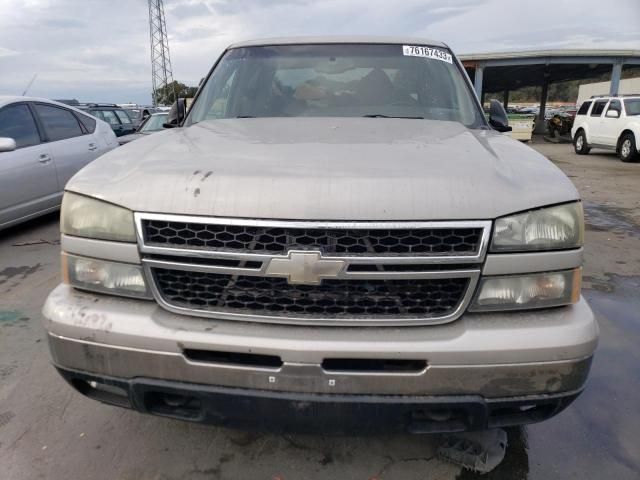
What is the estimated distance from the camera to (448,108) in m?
3.03

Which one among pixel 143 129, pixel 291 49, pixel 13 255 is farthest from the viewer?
pixel 143 129

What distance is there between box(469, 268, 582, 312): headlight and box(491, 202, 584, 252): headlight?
10 cm

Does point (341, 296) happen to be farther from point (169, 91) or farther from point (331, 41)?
point (169, 91)

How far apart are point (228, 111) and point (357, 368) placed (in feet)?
6.61

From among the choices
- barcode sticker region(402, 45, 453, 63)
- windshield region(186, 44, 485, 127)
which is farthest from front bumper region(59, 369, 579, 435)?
barcode sticker region(402, 45, 453, 63)

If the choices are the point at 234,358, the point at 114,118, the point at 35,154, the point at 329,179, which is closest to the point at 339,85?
the point at 329,179

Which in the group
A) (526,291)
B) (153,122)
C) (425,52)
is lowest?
(153,122)

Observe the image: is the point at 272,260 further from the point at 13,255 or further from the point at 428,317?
the point at 13,255

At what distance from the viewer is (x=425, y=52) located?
10.8 feet

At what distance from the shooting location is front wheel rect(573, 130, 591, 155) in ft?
59.9

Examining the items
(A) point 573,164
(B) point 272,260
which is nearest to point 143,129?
(B) point 272,260

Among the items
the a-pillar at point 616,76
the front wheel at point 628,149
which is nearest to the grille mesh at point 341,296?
the front wheel at point 628,149

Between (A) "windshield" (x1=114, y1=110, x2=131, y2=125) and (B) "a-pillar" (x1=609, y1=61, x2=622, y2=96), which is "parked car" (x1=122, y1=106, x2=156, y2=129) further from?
(B) "a-pillar" (x1=609, y1=61, x2=622, y2=96)

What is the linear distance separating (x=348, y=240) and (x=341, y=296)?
0.20 m
